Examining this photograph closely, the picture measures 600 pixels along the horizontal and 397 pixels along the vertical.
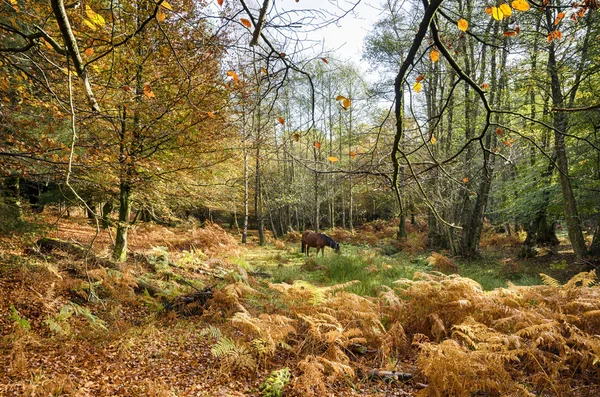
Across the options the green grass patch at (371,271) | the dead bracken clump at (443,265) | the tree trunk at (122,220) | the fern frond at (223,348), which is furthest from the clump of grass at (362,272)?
the tree trunk at (122,220)

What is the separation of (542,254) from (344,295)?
10.4m

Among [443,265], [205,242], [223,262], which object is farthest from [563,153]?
[205,242]

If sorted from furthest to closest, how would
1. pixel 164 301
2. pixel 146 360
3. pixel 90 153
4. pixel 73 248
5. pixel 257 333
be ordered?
1. pixel 73 248
2. pixel 164 301
3. pixel 90 153
4. pixel 257 333
5. pixel 146 360

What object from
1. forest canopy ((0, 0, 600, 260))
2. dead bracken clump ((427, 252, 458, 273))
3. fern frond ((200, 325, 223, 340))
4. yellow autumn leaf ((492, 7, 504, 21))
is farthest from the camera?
dead bracken clump ((427, 252, 458, 273))

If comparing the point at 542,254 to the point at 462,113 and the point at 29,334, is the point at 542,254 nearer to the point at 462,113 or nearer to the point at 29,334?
the point at 462,113

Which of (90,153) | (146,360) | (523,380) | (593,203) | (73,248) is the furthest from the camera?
(593,203)

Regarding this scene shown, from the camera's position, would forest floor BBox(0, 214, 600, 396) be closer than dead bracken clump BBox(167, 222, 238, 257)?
Yes

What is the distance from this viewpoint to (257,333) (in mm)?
4332

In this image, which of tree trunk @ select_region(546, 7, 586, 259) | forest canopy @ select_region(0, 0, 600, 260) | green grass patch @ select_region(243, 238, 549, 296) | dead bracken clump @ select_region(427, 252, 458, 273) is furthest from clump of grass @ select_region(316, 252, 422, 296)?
tree trunk @ select_region(546, 7, 586, 259)

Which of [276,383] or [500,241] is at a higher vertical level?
[500,241]

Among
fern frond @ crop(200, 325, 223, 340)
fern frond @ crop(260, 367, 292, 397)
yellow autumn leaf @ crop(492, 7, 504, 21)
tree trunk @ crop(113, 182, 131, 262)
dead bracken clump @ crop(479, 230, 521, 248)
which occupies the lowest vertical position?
fern frond @ crop(260, 367, 292, 397)

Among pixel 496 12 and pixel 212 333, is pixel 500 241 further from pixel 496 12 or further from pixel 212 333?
pixel 496 12

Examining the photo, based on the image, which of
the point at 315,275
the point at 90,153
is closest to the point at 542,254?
the point at 315,275

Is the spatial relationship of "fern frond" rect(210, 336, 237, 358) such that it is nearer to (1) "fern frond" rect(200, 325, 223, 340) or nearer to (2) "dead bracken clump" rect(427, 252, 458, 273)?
(1) "fern frond" rect(200, 325, 223, 340)
